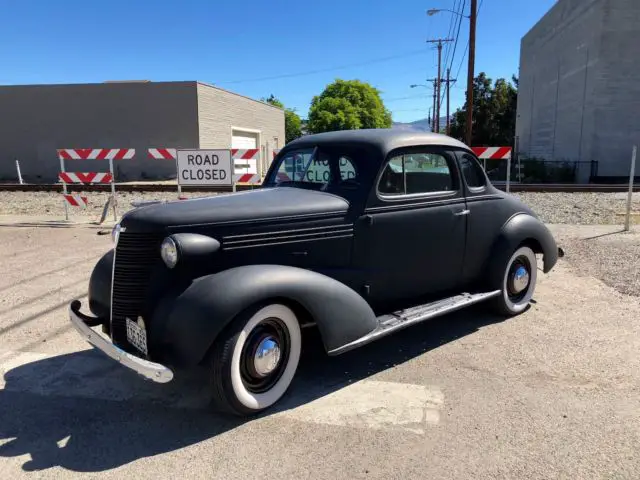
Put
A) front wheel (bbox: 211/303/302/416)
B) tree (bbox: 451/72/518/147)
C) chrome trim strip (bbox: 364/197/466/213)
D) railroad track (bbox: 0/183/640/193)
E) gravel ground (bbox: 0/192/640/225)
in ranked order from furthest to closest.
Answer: tree (bbox: 451/72/518/147) → railroad track (bbox: 0/183/640/193) → gravel ground (bbox: 0/192/640/225) → chrome trim strip (bbox: 364/197/466/213) → front wheel (bbox: 211/303/302/416)

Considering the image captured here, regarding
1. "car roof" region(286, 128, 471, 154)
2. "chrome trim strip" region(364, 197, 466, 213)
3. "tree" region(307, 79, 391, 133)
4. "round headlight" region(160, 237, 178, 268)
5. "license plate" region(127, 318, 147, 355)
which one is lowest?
"license plate" region(127, 318, 147, 355)

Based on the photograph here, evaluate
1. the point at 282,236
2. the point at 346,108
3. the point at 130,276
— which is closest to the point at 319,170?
the point at 282,236

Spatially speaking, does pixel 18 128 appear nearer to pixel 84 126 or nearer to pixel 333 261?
pixel 84 126

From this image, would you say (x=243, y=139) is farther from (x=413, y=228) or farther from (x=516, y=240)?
(x=413, y=228)

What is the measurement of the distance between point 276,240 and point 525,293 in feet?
10.2

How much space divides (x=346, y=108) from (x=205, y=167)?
5006 centimetres

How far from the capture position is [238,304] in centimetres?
299

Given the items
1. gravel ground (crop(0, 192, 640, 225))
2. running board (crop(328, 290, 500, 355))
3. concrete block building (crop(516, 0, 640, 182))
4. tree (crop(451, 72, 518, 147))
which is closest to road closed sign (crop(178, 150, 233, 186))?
gravel ground (crop(0, 192, 640, 225))

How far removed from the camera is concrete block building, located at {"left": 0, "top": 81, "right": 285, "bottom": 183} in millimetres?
27031

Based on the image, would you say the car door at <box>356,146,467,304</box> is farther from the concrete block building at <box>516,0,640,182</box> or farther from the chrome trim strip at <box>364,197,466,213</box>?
the concrete block building at <box>516,0,640,182</box>

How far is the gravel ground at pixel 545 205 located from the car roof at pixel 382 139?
7617mm

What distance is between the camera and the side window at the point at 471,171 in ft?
15.5

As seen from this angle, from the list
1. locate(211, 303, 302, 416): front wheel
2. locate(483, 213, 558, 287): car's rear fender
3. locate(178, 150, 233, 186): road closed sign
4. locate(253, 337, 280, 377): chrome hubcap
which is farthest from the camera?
locate(178, 150, 233, 186): road closed sign

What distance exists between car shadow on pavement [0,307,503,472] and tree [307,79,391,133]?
52.9m
